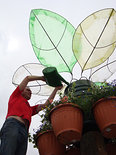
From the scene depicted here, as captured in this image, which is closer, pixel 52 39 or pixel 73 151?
pixel 73 151

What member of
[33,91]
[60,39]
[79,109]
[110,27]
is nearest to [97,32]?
[110,27]

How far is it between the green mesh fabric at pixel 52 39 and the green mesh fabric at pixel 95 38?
0.88ft

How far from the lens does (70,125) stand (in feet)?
6.15

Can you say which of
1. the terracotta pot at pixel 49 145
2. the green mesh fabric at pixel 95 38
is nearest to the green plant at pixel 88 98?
the terracotta pot at pixel 49 145

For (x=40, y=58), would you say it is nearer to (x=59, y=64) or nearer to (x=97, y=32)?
(x=59, y=64)

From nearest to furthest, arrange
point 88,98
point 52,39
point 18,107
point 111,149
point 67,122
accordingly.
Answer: point 67,122
point 88,98
point 111,149
point 18,107
point 52,39

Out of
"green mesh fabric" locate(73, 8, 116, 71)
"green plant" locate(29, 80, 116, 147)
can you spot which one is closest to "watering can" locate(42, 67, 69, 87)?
"green plant" locate(29, 80, 116, 147)

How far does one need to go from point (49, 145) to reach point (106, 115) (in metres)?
0.75

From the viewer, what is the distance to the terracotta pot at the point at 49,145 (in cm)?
220

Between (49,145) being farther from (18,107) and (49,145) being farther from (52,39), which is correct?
(52,39)

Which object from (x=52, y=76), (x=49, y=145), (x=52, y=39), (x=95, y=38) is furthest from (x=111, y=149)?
(x=52, y=39)

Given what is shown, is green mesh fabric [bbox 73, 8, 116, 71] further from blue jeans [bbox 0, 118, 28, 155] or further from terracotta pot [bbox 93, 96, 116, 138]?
blue jeans [bbox 0, 118, 28, 155]

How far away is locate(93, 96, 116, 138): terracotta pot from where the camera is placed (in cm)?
186

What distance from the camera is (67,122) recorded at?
1905 mm
